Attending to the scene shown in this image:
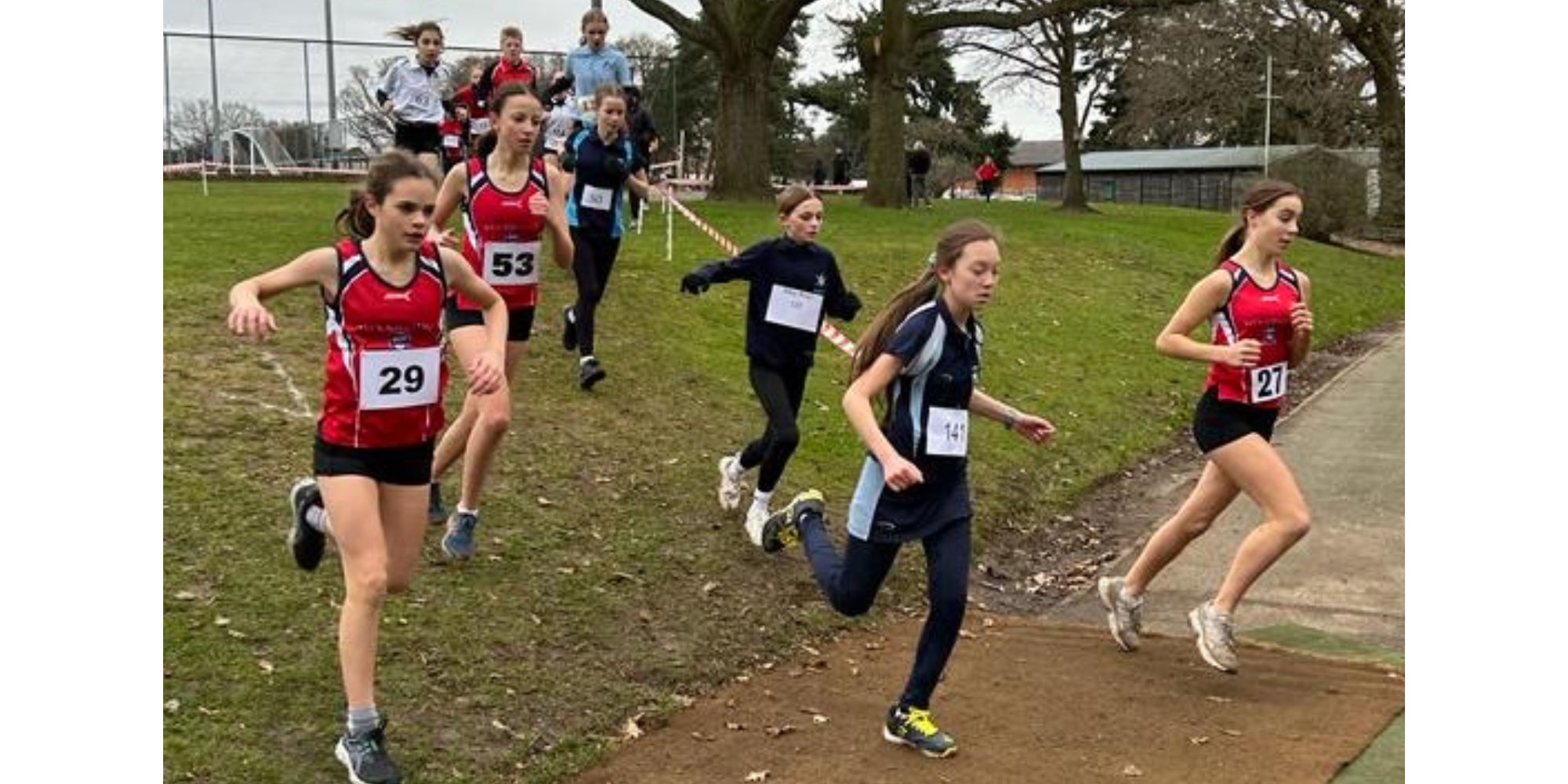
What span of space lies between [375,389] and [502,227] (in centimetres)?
248

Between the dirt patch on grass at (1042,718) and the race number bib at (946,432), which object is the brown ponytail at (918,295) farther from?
the dirt patch on grass at (1042,718)

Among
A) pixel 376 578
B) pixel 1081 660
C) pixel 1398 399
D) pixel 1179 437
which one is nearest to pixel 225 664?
pixel 376 578

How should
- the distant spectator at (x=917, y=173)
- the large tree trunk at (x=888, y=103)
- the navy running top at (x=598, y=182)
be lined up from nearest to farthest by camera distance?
the navy running top at (x=598, y=182) < the large tree trunk at (x=888, y=103) < the distant spectator at (x=917, y=173)

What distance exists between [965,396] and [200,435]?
469 cm

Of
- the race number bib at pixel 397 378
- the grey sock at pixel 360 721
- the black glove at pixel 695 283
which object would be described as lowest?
the grey sock at pixel 360 721

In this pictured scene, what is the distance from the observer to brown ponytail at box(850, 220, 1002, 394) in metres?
5.10

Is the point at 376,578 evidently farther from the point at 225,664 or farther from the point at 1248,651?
the point at 1248,651

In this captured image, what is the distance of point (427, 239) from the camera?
4.85 m

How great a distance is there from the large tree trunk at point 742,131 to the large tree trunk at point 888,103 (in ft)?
A: 8.22

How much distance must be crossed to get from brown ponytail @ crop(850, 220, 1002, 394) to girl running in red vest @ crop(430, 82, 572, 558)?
2002mm

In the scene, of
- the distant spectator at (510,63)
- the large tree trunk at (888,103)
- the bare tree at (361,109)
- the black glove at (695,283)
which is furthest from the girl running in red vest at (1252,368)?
the bare tree at (361,109)

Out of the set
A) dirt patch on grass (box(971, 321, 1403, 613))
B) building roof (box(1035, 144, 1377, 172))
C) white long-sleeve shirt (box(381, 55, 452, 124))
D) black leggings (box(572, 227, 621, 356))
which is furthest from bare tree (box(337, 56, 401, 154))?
building roof (box(1035, 144, 1377, 172))

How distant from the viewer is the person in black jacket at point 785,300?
23.1 ft

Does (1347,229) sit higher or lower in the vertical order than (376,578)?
higher
